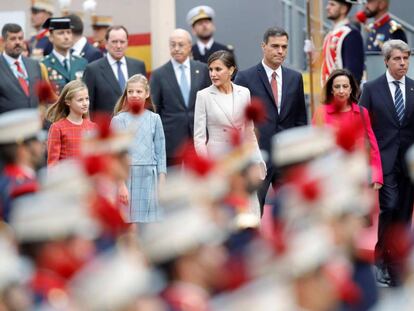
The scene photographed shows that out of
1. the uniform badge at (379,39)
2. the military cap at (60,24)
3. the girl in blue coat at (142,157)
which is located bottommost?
the girl in blue coat at (142,157)

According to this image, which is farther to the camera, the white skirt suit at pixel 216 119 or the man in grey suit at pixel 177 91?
the man in grey suit at pixel 177 91

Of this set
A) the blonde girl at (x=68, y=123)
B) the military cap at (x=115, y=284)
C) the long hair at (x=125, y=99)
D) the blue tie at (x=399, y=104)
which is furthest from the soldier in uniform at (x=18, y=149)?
the blue tie at (x=399, y=104)

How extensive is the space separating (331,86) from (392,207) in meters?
0.93

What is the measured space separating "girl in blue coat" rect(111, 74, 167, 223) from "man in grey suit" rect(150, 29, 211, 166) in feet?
2.43

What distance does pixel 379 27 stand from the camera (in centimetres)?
1318

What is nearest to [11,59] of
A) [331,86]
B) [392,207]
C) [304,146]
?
[331,86]

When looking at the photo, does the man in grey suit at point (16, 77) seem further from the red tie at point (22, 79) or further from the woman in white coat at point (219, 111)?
the woman in white coat at point (219, 111)

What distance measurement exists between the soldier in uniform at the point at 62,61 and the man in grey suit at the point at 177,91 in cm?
83

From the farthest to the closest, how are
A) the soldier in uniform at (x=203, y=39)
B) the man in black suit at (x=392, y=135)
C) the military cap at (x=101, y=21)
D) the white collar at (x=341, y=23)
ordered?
the military cap at (x=101, y=21), the soldier in uniform at (x=203, y=39), the white collar at (x=341, y=23), the man in black suit at (x=392, y=135)

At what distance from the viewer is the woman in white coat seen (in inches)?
412

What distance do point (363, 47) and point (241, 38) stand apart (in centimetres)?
286

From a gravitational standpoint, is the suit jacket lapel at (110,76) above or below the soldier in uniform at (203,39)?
below

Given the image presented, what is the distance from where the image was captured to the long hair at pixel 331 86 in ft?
35.4

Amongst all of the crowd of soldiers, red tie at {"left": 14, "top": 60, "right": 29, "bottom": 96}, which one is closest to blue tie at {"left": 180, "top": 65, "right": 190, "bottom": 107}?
red tie at {"left": 14, "top": 60, "right": 29, "bottom": 96}
